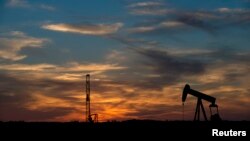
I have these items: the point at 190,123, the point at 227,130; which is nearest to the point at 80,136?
the point at 190,123

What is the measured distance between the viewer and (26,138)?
24.9m

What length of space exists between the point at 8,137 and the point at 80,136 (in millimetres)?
3880

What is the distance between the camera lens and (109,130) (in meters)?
25.9

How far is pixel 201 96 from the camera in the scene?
37250 millimetres

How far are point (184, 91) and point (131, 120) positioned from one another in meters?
8.29

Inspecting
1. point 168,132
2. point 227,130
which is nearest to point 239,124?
point 227,130

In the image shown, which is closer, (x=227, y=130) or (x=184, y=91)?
(x=227, y=130)

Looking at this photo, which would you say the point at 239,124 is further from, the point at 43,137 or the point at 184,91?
the point at 43,137

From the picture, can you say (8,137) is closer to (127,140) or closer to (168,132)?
(127,140)

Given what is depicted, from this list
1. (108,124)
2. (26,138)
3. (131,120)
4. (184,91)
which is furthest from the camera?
(184,91)

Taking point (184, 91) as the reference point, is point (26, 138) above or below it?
below

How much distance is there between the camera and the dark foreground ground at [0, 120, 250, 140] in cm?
2542

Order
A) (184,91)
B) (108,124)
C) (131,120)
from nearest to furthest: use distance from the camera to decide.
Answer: (108,124) < (131,120) < (184,91)

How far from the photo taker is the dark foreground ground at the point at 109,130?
25.4m
